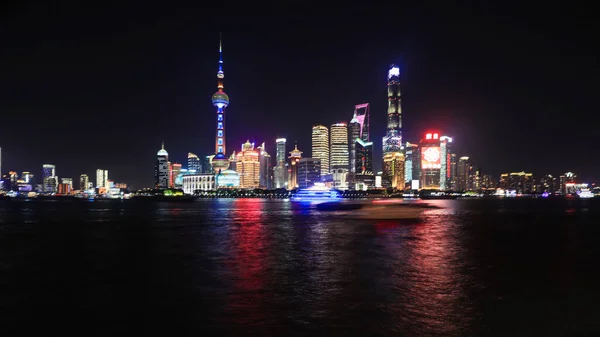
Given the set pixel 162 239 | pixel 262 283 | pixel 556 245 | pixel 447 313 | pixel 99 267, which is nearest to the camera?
pixel 447 313

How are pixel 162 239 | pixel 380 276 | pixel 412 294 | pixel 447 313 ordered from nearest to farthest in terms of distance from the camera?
pixel 447 313 → pixel 412 294 → pixel 380 276 → pixel 162 239

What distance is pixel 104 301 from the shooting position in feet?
48.7

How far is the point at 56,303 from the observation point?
47.9 ft

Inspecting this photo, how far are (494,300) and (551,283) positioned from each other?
16.1ft

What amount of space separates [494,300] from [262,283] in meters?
8.55

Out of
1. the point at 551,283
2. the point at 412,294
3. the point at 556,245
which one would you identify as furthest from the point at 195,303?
the point at 556,245

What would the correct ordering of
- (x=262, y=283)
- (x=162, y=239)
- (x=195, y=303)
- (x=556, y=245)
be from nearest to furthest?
(x=195, y=303)
(x=262, y=283)
(x=556, y=245)
(x=162, y=239)

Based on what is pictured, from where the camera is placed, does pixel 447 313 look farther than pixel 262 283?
No

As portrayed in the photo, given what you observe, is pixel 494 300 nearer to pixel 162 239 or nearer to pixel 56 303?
pixel 56 303

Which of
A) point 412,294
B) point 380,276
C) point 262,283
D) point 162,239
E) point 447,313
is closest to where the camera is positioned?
point 447,313

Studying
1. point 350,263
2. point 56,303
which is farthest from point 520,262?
point 56,303

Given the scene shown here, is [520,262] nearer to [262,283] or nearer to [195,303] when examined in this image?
[262,283]

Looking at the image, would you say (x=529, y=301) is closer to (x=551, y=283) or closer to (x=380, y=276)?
(x=551, y=283)

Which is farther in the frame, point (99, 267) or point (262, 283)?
point (99, 267)
